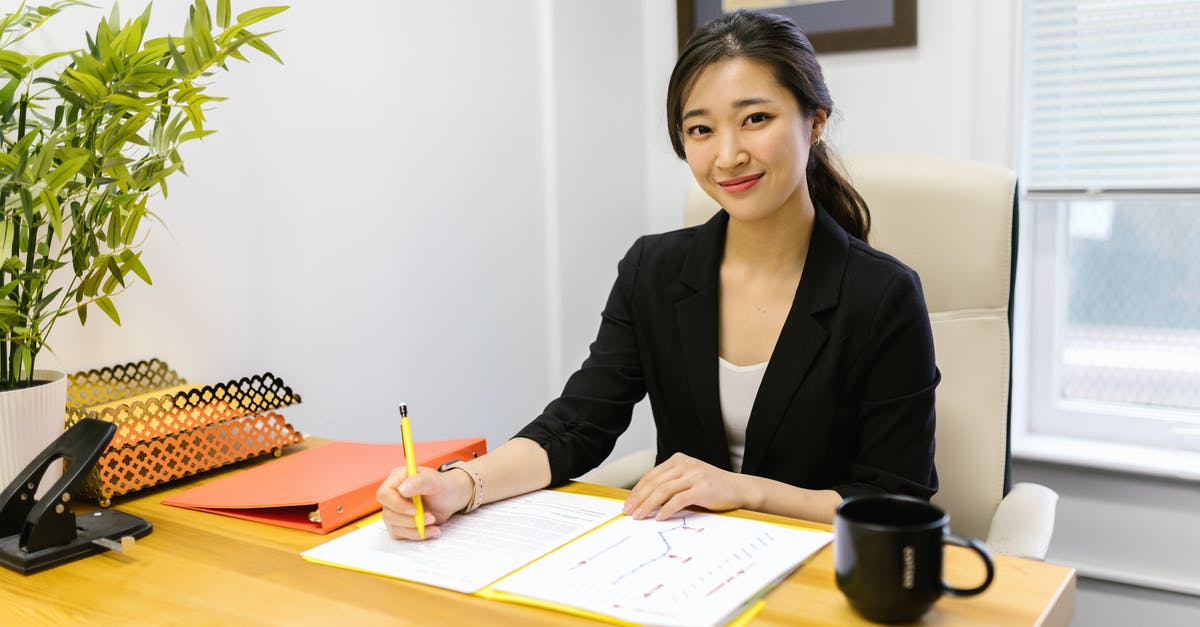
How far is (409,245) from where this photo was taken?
6.12 ft

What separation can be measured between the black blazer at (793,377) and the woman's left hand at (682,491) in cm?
17

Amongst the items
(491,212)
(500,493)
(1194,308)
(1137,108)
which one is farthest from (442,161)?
(1194,308)

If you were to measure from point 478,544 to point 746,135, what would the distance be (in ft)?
2.04

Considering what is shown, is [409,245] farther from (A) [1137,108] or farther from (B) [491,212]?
(A) [1137,108]

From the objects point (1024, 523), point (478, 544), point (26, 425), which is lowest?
point (1024, 523)

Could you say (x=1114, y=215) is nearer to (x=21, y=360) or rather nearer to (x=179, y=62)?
(x=179, y=62)

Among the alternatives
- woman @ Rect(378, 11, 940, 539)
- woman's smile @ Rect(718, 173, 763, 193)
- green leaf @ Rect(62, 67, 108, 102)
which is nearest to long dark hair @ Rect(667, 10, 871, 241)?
woman @ Rect(378, 11, 940, 539)

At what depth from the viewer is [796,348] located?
131cm

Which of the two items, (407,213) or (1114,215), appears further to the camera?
(1114,215)

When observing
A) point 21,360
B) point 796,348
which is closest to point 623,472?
point 796,348

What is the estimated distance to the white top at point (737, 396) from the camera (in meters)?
1.36

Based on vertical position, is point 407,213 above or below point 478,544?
above

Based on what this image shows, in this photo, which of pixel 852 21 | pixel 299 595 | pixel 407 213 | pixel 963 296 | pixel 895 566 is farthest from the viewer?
pixel 852 21

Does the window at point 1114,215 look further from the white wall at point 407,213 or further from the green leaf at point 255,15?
the green leaf at point 255,15
